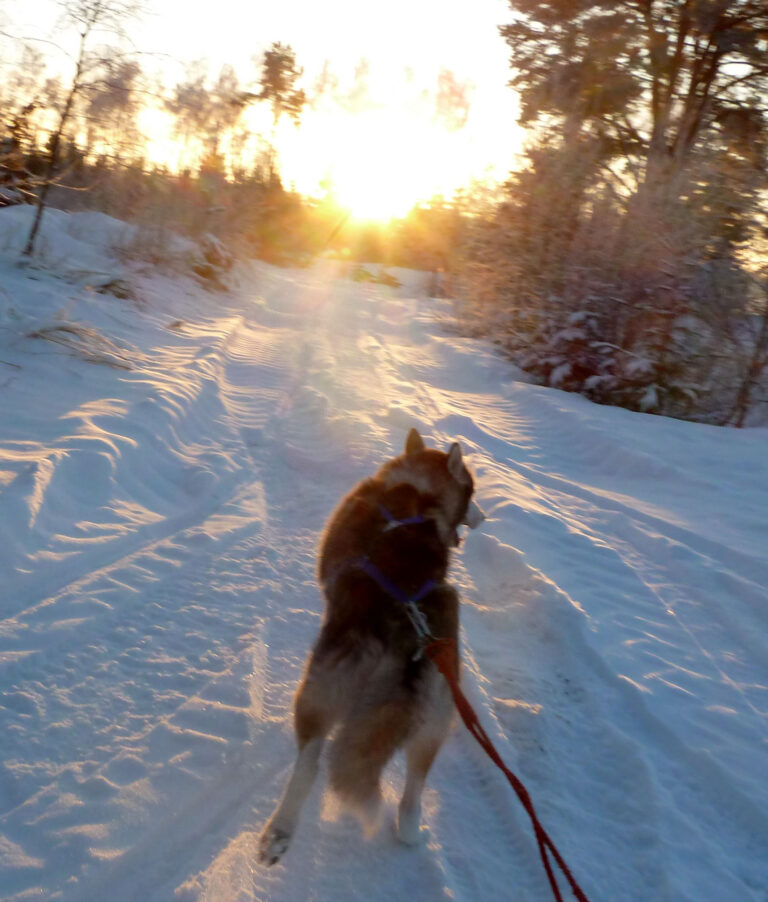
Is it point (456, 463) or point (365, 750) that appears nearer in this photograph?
point (365, 750)

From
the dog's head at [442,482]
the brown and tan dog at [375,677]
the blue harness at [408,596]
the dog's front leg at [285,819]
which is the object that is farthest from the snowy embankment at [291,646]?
the dog's head at [442,482]

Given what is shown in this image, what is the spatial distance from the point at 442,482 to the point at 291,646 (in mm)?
1423

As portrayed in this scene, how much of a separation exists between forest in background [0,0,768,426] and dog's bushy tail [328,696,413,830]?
1016cm

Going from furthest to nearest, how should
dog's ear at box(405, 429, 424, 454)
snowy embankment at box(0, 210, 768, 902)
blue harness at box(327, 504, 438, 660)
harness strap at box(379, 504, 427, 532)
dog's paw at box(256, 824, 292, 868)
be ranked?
dog's ear at box(405, 429, 424, 454), harness strap at box(379, 504, 427, 532), snowy embankment at box(0, 210, 768, 902), blue harness at box(327, 504, 438, 660), dog's paw at box(256, 824, 292, 868)

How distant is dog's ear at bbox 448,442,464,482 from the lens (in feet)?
9.18

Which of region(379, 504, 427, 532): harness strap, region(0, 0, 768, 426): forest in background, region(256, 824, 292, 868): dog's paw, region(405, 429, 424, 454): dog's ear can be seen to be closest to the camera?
region(256, 824, 292, 868): dog's paw

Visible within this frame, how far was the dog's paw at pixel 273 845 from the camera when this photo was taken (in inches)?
83.4

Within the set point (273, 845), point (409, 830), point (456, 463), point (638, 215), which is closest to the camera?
point (273, 845)

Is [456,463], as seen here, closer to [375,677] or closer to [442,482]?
[442,482]

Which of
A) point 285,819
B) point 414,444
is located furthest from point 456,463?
point 285,819

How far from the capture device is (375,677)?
7.23 ft

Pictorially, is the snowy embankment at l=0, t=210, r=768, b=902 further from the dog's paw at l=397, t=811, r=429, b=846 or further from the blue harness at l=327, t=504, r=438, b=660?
the blue harness at l=327, t=504, r=438, b=660

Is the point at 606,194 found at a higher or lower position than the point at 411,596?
higher

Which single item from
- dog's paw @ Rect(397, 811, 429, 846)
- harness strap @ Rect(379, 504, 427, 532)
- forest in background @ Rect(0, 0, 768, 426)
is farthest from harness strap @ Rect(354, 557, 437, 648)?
forest in background @ Rect(0, 0, 768, 426)
